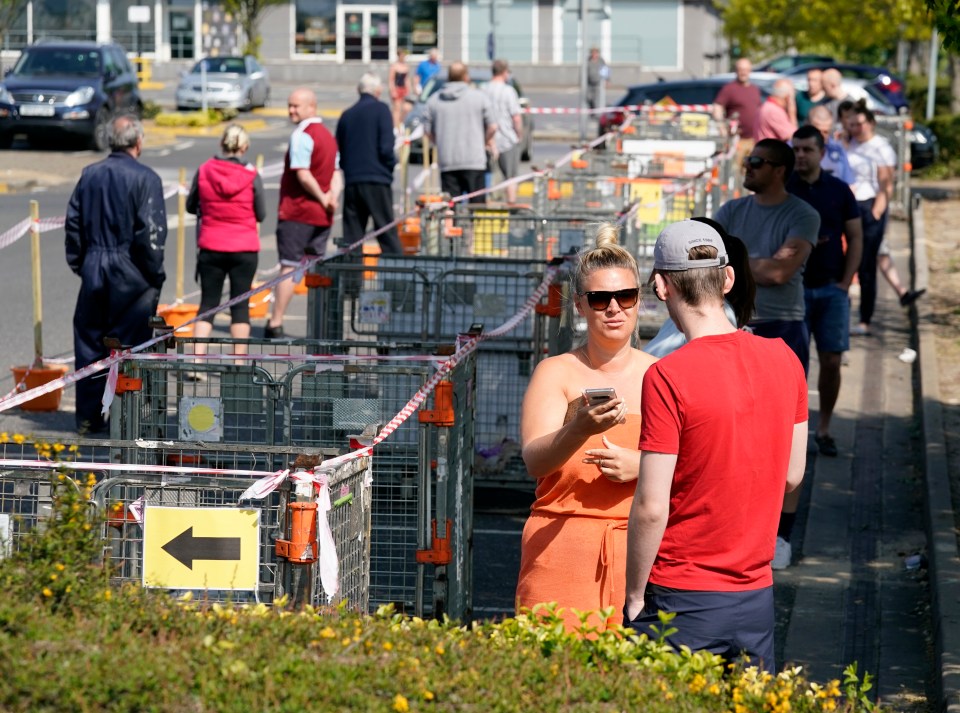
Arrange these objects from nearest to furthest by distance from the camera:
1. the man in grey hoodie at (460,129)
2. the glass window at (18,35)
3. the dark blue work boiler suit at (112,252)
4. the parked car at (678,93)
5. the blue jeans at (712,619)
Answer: the blue jeans at (712,619) → the dark blue work boiler suit at (112,252) → the man in grey hoodie at (460,129) → the parked car at (678,93) → the glass window at (18,35)

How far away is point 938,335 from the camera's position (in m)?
13.6

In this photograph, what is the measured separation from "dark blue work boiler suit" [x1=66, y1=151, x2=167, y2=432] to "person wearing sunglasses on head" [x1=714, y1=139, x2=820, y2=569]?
376cm

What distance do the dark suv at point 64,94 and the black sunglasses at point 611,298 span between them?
987 inches

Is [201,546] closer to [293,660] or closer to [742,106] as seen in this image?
[293,660]

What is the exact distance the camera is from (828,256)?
362 inches

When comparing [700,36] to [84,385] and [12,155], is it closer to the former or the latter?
[12,155]

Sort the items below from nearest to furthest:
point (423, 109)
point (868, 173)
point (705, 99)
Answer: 1. point (868, 173)
2. point (423, 109)
3. point (705, 99)

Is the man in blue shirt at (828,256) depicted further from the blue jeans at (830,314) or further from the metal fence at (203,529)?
the metal fence at (203,529)

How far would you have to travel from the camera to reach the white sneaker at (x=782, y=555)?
7.68m

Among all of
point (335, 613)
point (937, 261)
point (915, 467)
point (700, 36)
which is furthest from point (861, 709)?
point (700, 36)

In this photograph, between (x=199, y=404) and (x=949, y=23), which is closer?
(x=199, y=404)

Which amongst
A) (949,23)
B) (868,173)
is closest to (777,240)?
(949,23)

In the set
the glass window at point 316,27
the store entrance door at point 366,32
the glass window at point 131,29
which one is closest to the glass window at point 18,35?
the glass window at point 131,29

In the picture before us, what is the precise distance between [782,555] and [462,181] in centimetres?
908
